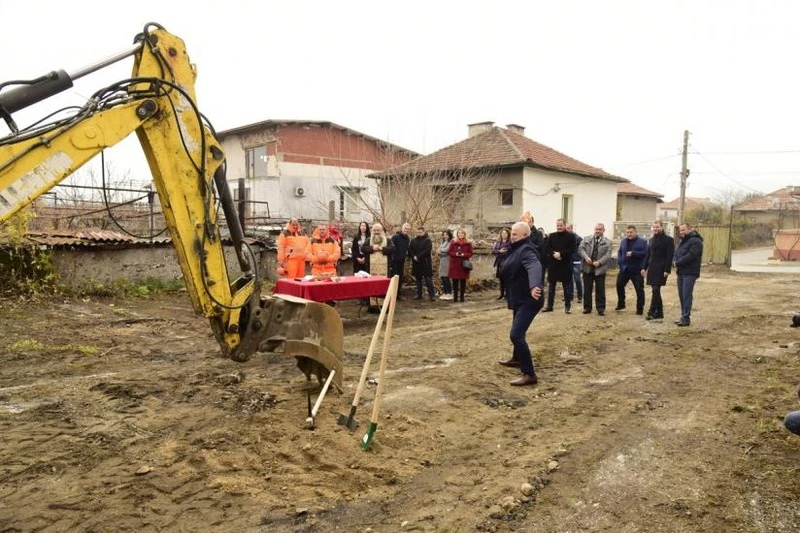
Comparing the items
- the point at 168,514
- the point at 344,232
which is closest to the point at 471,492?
the point at 168,514

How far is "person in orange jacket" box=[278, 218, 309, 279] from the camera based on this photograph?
11.2 meters

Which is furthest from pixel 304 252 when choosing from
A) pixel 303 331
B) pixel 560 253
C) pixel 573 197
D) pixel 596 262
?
pixel 573 197

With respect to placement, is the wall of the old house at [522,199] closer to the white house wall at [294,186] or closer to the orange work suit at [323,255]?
the white house wall at [294,186]

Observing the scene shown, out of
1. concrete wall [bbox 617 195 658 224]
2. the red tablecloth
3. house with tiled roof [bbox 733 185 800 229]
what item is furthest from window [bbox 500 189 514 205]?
house with tiled roof [bbox 733 185 800 229]

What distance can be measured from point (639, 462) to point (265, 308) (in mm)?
3412

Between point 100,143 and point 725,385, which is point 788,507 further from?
point 100,143

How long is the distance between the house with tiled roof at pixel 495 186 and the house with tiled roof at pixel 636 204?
304 inches

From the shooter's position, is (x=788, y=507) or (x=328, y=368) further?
(x=328, y=368)

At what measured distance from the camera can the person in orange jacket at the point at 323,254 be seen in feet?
36.4

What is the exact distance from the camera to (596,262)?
11.4 m

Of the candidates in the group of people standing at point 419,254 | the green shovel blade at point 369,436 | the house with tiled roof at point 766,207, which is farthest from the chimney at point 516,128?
the house with tiled roof at point 766,207

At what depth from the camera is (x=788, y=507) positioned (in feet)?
13.0

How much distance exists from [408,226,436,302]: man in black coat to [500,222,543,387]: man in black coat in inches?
244

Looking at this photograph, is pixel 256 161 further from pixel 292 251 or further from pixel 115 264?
pixel 292 251
